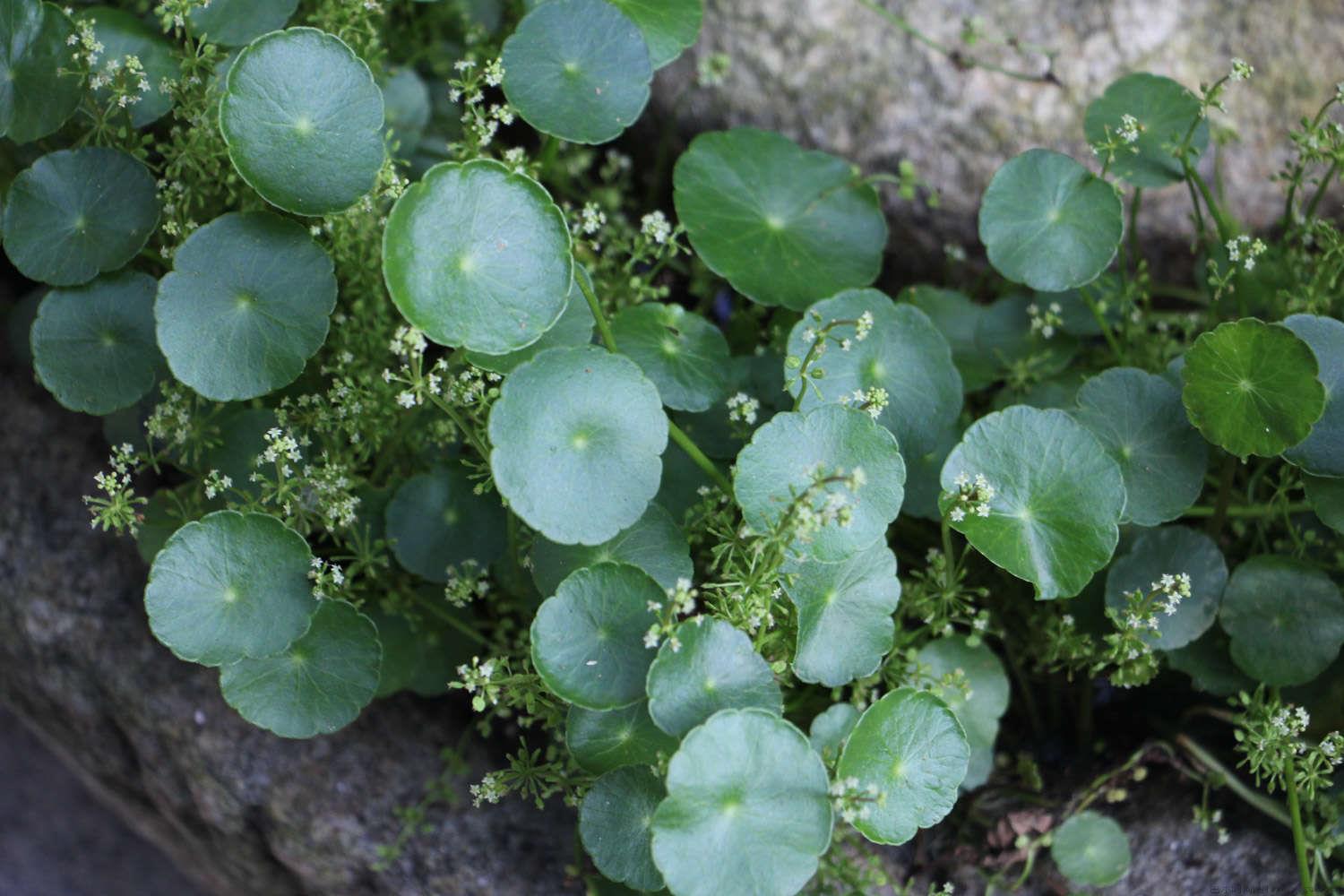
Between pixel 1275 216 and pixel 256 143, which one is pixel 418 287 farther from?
pixel 1275 216

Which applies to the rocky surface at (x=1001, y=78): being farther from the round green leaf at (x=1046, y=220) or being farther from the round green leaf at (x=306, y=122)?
the round green leaf at (x=306, y=122)

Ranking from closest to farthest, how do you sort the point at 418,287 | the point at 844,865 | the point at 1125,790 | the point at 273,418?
the point at 418,287, the point at 844,865, the point at 273,418, the point at 1125,790

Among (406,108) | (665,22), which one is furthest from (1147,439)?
(406,108)

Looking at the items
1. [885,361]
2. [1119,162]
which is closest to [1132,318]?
[1119,162]

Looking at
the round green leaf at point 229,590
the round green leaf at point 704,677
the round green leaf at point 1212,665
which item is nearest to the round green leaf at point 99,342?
the round green leaf at point 229,590

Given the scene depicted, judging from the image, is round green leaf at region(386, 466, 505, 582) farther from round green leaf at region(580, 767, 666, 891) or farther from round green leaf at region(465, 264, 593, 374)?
round green leaf at region(580, 767, 666, 891)
